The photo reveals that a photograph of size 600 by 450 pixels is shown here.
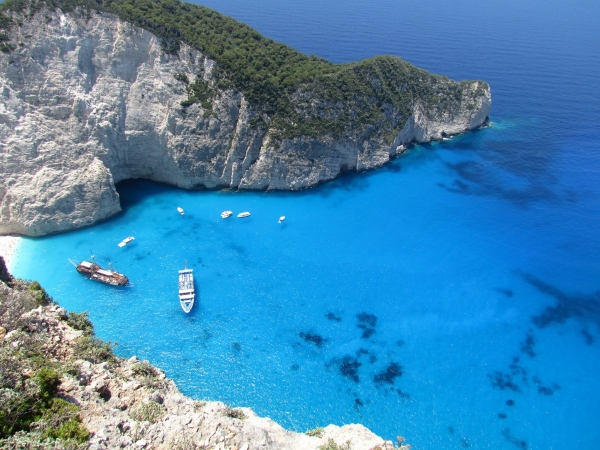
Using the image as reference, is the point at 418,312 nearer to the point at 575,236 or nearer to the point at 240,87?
the point at 575,236

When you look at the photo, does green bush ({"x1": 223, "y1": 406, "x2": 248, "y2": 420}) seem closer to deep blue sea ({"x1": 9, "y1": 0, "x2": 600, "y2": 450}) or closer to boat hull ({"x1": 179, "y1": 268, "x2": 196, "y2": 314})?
deep blue sea ({"x1": 9, "y1": 0, "x2": 600, "y2": 450})

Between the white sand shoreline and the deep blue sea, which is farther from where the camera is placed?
the white sand shoreline

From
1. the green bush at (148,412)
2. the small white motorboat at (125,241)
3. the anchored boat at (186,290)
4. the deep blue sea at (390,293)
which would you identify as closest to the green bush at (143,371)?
the green bush at (148,412)

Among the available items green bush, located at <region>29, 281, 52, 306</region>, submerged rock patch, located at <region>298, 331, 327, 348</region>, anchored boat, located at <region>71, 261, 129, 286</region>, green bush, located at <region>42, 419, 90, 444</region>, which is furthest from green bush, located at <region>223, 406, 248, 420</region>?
anchored boat, located at <region>71, 261, 129, 286</region>

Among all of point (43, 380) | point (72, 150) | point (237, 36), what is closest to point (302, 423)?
point (43, 380)

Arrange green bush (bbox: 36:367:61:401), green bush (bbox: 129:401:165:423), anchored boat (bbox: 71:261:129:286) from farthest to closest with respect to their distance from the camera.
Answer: anchored boat (bbox: 71:261:129:286), green bush (bbox: 129:401:165:423), green bush (bbox: 36:367:61:401)

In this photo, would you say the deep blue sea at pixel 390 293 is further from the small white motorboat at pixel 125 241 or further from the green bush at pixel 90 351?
the green bush at pixel 90 351

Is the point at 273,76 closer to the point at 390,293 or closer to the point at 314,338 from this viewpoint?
the point at 390,293

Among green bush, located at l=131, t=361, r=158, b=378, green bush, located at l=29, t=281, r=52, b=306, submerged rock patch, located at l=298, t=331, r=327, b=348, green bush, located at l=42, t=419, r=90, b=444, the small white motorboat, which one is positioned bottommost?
submerged rock patch, located at l=298, t=331, r=327, b=348
